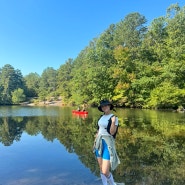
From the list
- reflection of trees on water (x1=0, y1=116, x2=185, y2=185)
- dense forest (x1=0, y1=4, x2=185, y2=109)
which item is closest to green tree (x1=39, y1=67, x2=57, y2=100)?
dense forest (x1=0, y1=4, x2=185, y2=109)

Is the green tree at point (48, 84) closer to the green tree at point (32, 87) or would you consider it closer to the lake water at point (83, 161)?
the green tree at point (32, 87)

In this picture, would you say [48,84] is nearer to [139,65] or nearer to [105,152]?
[139,65]

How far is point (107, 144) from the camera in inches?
203

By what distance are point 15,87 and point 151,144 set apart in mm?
94876

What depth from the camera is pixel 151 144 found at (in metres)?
11.3

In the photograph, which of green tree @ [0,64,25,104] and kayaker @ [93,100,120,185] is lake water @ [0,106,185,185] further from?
green tree @ [0,64,25,104]

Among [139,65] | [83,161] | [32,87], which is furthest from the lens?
[32,87]

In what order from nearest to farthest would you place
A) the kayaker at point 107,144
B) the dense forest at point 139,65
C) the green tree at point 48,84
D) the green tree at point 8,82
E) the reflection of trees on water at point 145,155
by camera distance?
the kayaker at point 107,144
the reflection of trees on water at point 145,155
the dense forest at point 139,65
the green tree at point 8,82
the green tree at point 48,84

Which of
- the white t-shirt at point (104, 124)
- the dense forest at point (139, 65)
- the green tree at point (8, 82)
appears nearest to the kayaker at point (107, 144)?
the white t-shirt at point (104, 124)

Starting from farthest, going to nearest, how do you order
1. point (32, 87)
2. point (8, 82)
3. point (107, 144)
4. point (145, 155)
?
point (32, 87)
point (8, 82)
point (145, 155)
point (107, 144)

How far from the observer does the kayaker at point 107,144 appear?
511 cm

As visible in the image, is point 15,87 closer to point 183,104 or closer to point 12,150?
point 183,104

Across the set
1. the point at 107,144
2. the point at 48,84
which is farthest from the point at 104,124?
the point at 48,84

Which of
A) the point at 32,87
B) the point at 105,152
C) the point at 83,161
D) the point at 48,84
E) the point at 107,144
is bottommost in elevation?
the point at 83,161
